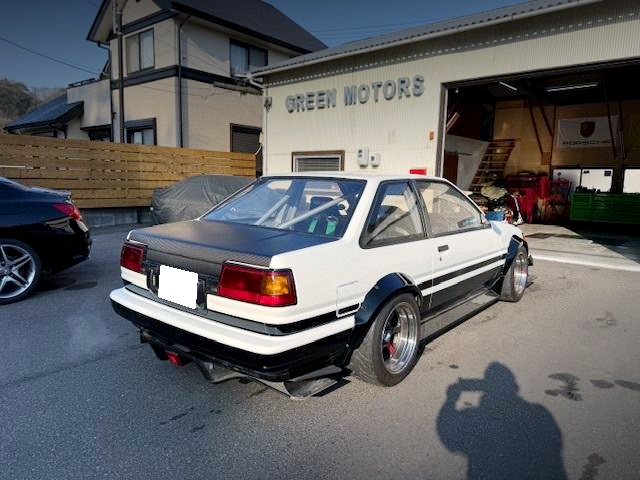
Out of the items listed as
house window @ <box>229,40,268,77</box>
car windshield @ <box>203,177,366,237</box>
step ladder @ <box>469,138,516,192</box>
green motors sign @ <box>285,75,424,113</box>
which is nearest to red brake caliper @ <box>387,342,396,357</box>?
car windshield @ <box>203,177,366,237</box>

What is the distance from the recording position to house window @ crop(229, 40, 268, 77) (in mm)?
17422

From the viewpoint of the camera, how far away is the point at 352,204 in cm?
311

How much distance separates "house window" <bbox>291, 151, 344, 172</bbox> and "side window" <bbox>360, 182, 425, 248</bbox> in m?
7.12

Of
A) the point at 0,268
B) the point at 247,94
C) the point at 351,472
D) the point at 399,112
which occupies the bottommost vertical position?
the point at 351,472

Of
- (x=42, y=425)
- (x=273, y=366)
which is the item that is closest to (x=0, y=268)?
(x=42, y=425)

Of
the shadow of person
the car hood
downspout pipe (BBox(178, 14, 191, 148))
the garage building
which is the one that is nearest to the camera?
the shadow of person

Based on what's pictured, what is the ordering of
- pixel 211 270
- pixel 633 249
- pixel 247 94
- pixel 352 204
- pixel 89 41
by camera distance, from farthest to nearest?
pixel 89 41 → pixel 247 94 → pixel 633 249 → pixel 352 204 → pixel 211 270

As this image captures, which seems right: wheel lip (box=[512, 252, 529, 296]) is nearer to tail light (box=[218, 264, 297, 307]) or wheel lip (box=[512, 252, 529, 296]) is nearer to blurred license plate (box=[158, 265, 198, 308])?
tail light (box=[218, 264, 297, 307])

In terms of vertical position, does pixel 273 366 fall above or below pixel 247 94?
below

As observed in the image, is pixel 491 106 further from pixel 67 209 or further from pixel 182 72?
pixel 67 209

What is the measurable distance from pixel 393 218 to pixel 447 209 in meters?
1.03

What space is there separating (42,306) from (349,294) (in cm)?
382

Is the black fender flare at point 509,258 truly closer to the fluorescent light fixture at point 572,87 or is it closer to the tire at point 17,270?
the tire at point 17,270

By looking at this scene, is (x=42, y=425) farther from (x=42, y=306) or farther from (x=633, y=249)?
(x=633, y=249)
